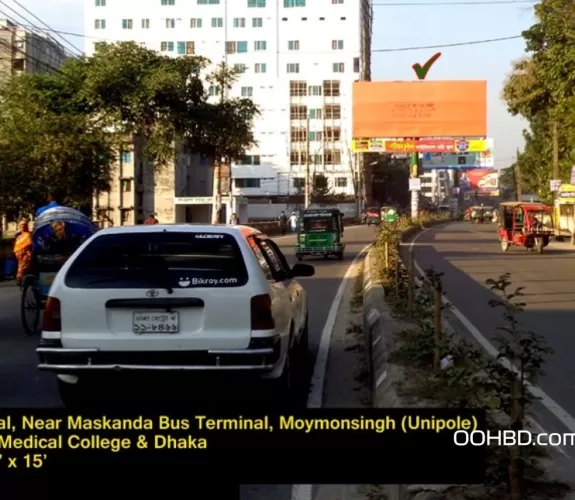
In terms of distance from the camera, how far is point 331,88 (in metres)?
106

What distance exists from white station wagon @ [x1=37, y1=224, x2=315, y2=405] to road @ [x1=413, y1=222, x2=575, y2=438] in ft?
8.62

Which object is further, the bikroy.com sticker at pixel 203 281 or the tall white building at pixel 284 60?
the tall white building at pixel 284 60

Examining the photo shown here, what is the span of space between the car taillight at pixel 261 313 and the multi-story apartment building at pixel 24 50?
43029 millimetres

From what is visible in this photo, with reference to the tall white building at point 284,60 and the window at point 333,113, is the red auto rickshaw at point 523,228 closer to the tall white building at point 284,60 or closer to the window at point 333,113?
the tall white building at point 284,60

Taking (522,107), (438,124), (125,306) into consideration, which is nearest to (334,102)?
(438,124)

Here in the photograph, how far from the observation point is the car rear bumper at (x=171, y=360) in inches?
287

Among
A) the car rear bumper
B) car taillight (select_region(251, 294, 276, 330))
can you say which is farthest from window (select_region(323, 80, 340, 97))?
the car rear bumper

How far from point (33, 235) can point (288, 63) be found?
95.1 metres

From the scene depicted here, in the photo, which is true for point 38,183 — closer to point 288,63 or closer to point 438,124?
point 438,124

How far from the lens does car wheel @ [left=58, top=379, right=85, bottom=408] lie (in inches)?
309

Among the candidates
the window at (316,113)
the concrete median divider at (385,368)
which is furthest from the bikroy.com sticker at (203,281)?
the window at (316,113)

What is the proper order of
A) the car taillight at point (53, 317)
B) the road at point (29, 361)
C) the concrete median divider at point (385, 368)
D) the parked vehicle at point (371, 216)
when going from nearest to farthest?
the concrete median divider at point (385, 368) < the car taillight at point (53, 317) < the road at point (29, 361) < the parked vehicle at point (371, 216)

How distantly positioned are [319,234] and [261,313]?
2627 centimetres

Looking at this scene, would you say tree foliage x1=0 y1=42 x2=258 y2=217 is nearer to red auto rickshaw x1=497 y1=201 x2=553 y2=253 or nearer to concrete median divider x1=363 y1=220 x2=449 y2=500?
red auto rickshaw x1=497 y1=201 x2=553 y2=253
